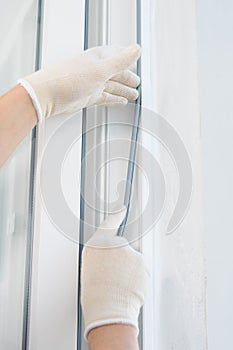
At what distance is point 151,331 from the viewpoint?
77cm

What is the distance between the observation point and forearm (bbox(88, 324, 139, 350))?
2.15 feet

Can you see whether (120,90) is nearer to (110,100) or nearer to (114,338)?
(110,100)

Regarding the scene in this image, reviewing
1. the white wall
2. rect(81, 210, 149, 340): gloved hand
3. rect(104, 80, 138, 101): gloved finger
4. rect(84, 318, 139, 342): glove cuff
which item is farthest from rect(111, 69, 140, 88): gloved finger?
rect(84, 318, 139, 342): glove cuff

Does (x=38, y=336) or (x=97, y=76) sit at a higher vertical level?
(x=97, y=76)

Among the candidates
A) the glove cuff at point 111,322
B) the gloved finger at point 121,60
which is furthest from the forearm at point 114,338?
the gloved finger at point 121,60

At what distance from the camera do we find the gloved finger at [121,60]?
737 millimetres

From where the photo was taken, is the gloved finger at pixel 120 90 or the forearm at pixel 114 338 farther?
the gloved finger at pixel 120 90

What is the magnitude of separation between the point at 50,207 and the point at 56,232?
4 centimetres

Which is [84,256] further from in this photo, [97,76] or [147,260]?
[97,76]

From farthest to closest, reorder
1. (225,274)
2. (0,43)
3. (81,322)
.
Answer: (0,43)
(81,322)
(225,274)

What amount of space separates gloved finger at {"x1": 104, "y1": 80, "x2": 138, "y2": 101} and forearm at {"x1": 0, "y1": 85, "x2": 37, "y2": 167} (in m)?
0.14

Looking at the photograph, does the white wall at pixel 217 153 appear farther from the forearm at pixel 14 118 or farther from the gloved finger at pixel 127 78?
the forearm at pixel 14 118

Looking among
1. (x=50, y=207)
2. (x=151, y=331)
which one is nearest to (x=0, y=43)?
(x=50, y=207)

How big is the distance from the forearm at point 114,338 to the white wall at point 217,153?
0.12 meters
